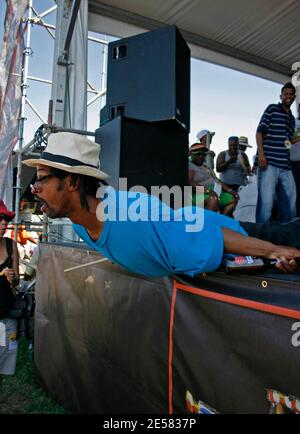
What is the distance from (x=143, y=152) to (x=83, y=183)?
4.17 ft

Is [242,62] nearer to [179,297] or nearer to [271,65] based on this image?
[271,65]

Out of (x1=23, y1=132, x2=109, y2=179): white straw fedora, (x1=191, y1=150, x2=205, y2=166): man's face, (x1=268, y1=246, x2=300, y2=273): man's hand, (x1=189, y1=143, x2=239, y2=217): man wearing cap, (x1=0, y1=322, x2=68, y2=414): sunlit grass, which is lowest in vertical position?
(x1=0, y1=322, x2=68, y2=414): sunlit grass

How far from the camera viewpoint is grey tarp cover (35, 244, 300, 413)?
109 centimetres

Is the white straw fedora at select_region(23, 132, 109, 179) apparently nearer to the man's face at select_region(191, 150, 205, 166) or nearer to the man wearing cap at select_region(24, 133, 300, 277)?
the man wearing cap at select_region(24, 133, 300, 277)

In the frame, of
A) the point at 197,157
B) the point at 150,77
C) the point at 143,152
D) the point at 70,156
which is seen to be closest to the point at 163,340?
the point at 70,156

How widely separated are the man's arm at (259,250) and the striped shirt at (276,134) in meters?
2.11

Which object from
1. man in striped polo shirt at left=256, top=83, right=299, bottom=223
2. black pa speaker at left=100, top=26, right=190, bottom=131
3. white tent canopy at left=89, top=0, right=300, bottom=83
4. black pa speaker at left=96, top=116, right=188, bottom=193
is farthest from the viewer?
white tent canopy at left=89, top=0, right=300, bottom=83

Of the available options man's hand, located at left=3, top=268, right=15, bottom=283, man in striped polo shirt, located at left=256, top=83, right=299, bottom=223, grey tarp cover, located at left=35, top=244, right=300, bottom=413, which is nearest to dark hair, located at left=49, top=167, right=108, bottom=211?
grey tarp cover, located at left=35, top=244, right=300, bottom=413

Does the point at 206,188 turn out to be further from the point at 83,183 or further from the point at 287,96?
the point at 83,183

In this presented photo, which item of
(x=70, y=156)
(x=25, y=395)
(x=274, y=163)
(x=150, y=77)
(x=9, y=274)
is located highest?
(x=150, y=77)

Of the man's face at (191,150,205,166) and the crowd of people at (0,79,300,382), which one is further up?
the man's face at (191,150,205,166)

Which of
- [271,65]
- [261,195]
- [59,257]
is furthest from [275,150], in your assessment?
[271,65]

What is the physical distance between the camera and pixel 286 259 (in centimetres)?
128
